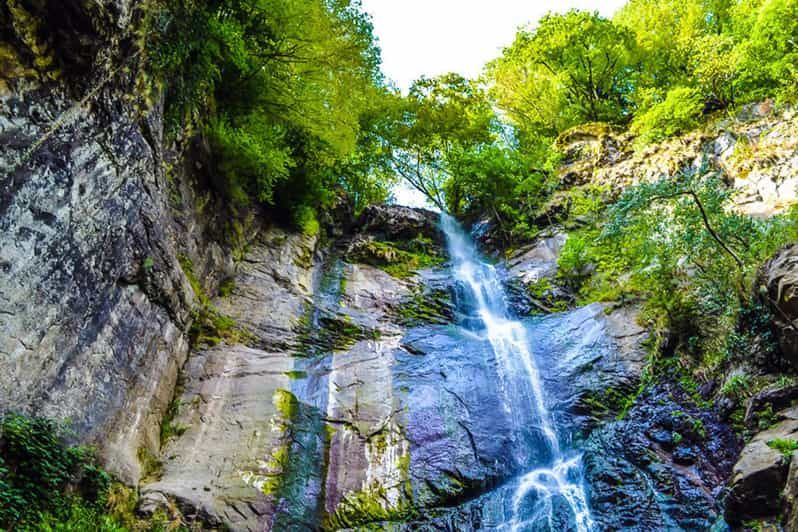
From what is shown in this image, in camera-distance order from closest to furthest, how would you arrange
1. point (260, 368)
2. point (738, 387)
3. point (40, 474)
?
point (40, 474), point (738, 387), point (260, 368)

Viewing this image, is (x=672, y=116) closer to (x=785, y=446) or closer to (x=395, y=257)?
(x=395, y=257)

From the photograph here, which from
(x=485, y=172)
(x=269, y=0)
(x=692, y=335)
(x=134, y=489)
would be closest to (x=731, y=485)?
(x=692, y=335)

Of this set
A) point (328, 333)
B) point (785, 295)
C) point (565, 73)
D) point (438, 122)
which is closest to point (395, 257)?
point (328, 333)

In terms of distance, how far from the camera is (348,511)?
6.76m

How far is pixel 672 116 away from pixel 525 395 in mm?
10129

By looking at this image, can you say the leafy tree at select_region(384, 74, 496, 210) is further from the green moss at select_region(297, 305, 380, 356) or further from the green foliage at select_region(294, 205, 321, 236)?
the green moss at select_region(297, 305, 380, 356)

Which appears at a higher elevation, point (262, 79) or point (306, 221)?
point (306, 221)

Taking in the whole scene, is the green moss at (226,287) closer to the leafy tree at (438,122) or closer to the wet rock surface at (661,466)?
the wet rock surface at (661,466)

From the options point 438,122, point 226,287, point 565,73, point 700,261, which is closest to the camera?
point 700,261

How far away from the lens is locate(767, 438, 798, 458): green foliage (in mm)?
5105

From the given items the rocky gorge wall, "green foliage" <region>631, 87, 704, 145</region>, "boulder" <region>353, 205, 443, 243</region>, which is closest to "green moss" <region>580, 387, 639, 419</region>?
the rocky gorge wall

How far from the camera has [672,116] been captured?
540 inches

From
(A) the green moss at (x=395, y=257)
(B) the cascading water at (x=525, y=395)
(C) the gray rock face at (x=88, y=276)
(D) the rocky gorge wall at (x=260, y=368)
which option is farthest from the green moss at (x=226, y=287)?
(B) the cascading water at (x=525, y=395)

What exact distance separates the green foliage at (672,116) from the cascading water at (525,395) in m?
6.50
